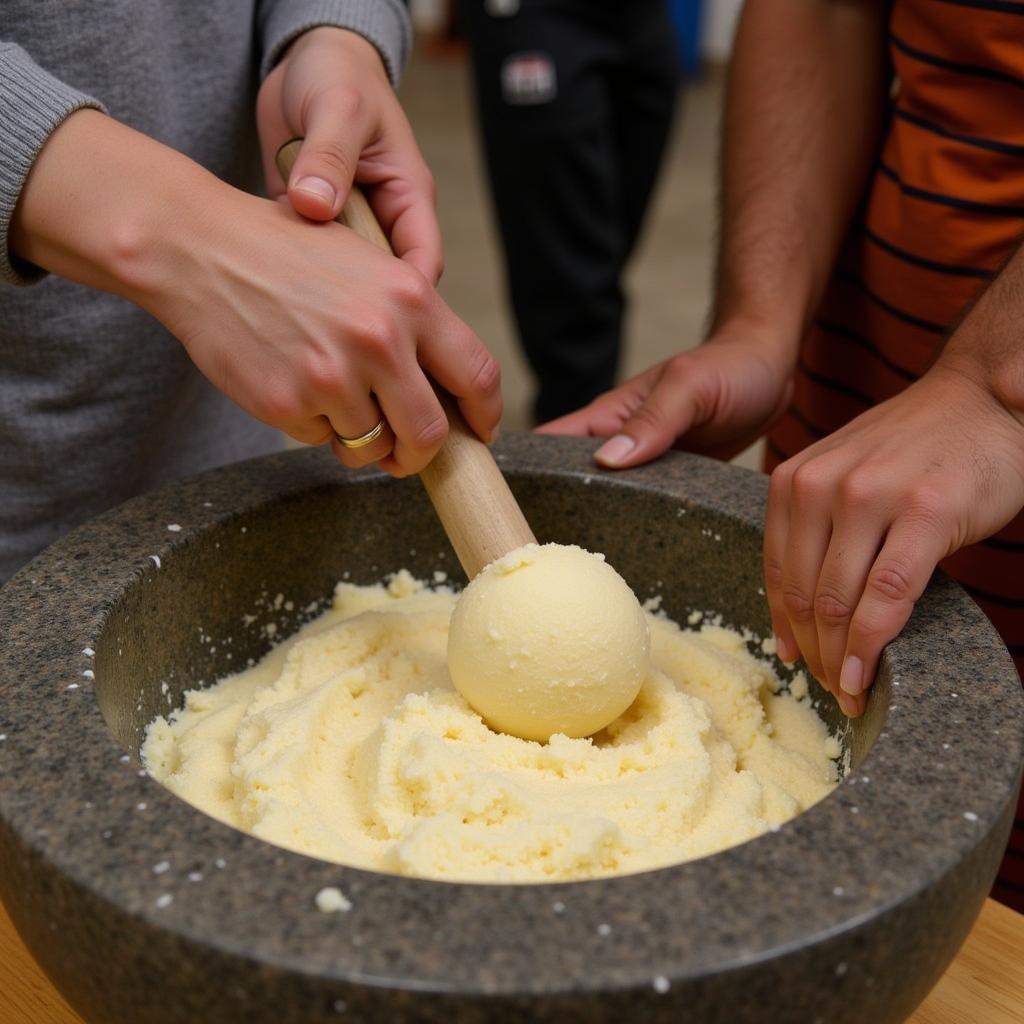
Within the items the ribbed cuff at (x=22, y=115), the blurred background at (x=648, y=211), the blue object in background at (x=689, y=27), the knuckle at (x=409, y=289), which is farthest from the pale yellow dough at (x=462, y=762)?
the blue object in background at (x=689, y=27)

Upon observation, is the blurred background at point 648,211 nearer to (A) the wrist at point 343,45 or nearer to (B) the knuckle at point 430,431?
(A) the wrist at point 343,45

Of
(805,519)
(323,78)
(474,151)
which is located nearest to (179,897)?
(805,519)

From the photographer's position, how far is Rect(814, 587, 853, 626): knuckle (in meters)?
0.83

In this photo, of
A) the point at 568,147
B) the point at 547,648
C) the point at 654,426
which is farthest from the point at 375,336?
the point at 568,147

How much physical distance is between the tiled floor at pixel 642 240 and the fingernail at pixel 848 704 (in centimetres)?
224

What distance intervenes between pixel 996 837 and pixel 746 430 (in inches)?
25.1

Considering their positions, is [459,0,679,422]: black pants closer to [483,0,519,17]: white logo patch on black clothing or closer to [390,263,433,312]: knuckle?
[483,0,519,17]: white logo patch on black clothing

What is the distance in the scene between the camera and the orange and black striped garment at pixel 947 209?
1.12 meters

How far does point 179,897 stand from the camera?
1.89ft

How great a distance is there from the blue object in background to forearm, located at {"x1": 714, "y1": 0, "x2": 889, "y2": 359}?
466cm

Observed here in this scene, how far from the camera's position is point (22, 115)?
835 mm

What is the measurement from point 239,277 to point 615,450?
381 mm

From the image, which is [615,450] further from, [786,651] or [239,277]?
[239,277]

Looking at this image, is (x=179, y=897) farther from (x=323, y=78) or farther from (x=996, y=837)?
(x=323, y=78)
